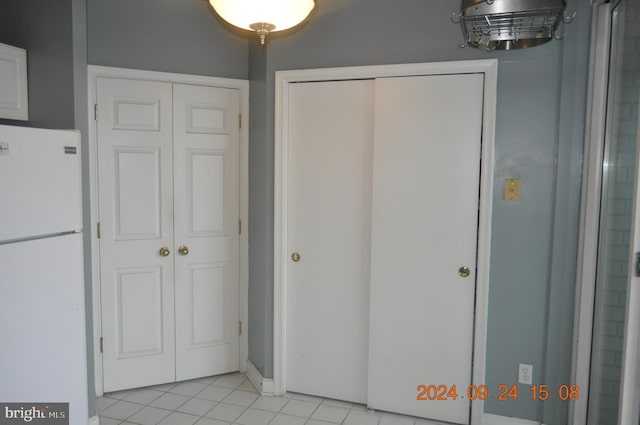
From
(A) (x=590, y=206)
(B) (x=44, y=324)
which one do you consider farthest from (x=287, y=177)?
(A) (x=590, y=206)

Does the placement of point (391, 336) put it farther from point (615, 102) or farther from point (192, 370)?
point (615, 102)

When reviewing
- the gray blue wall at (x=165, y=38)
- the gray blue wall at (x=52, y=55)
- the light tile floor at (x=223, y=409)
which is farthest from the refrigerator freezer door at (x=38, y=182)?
the light tile floor at (x=223, y=409)

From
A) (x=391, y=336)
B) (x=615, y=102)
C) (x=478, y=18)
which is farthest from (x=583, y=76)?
(x=391, y=336)

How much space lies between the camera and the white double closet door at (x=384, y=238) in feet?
8.59

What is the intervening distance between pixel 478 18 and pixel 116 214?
2.34 metres

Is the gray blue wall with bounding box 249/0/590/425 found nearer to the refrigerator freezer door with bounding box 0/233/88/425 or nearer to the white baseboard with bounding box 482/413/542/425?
the white baseboard with bounding box 482/413/542/425

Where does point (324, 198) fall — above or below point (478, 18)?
below

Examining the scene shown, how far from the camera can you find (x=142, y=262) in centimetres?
306

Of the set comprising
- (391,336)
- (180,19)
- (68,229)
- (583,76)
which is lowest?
(391,336)

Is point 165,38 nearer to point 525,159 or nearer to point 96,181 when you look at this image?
point 96,181

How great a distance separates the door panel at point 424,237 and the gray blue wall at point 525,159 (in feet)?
0.46

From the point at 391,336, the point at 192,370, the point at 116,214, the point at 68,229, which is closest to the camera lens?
the point at 68,229

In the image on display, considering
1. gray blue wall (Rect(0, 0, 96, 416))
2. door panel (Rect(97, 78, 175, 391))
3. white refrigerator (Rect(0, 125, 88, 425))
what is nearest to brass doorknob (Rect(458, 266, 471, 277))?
door panel (Rect(97, 78, 175, 391))

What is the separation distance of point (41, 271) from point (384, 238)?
172cm
